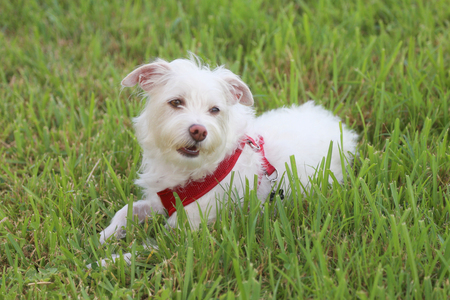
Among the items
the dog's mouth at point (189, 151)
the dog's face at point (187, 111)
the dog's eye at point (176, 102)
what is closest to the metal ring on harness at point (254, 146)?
the dog's face at point (187, 111)

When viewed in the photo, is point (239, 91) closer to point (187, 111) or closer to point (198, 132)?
point (187, 111)

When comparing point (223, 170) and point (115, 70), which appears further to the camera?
point (115, 70)

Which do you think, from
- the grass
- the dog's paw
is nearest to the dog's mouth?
the grass

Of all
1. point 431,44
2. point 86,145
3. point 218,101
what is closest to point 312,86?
point 431,44

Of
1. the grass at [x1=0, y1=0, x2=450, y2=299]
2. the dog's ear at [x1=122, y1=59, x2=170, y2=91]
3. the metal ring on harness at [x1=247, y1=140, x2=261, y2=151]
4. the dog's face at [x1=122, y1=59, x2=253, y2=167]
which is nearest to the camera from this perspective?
the grass at [x1=0, y1=0, x2=450, y2=299]

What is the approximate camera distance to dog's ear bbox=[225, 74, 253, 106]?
294cm

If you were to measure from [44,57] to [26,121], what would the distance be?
1.54 meters

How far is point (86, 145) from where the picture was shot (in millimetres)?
4109

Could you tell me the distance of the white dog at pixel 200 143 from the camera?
2711 mm

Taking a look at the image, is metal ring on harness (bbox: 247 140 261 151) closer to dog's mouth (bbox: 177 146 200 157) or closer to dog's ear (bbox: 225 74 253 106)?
dog's ear (bbox: 225 74 253 106)

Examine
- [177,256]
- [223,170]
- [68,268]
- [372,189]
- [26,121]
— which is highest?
[372,189]

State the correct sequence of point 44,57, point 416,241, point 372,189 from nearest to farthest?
point 416,241 → point 372,189 → point 44,57

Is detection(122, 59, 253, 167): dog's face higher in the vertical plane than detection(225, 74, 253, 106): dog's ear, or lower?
lower

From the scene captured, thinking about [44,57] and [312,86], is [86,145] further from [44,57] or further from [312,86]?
[312,86]
